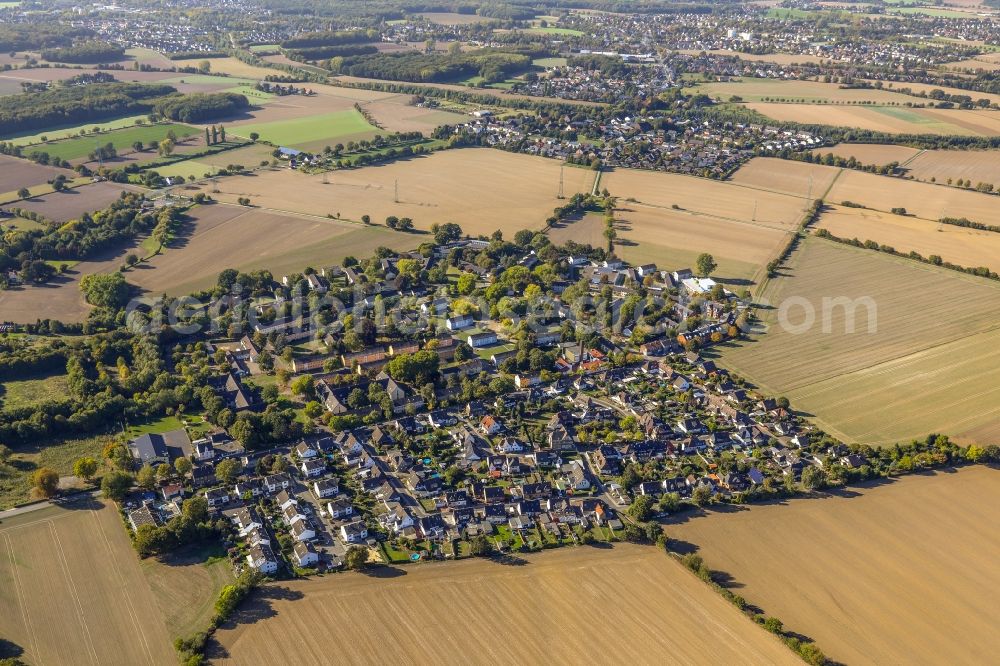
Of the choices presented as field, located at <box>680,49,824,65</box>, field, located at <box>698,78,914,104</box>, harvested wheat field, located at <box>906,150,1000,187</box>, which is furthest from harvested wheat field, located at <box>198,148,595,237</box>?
field, located at <box>680,49,824,65</box>

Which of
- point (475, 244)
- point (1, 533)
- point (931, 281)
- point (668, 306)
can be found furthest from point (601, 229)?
point (1, 533)

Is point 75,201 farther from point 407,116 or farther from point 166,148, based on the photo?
point 407,116

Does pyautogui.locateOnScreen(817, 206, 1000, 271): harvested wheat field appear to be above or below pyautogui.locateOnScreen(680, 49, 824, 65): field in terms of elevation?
below

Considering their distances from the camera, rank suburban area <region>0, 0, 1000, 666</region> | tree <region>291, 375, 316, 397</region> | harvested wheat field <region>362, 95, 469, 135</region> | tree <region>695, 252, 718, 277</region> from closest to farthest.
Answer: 1. suburban area <region>0, 0, 1000, 666</region>
2. tree <region>291, 375, 316, 397</region>
3. tree <region>695, 252, 718, 277</region>
4. harvested wheat field <region>362, 95, 469, 135</region>

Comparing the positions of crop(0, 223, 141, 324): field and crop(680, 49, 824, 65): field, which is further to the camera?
crop(680, 49, 824, 65): field

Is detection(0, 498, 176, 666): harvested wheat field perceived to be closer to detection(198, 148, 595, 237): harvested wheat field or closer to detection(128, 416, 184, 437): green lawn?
detection(128, 416, 184, 437): green lawn

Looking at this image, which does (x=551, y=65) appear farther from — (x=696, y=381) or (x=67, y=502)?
(x=67, y=502)
